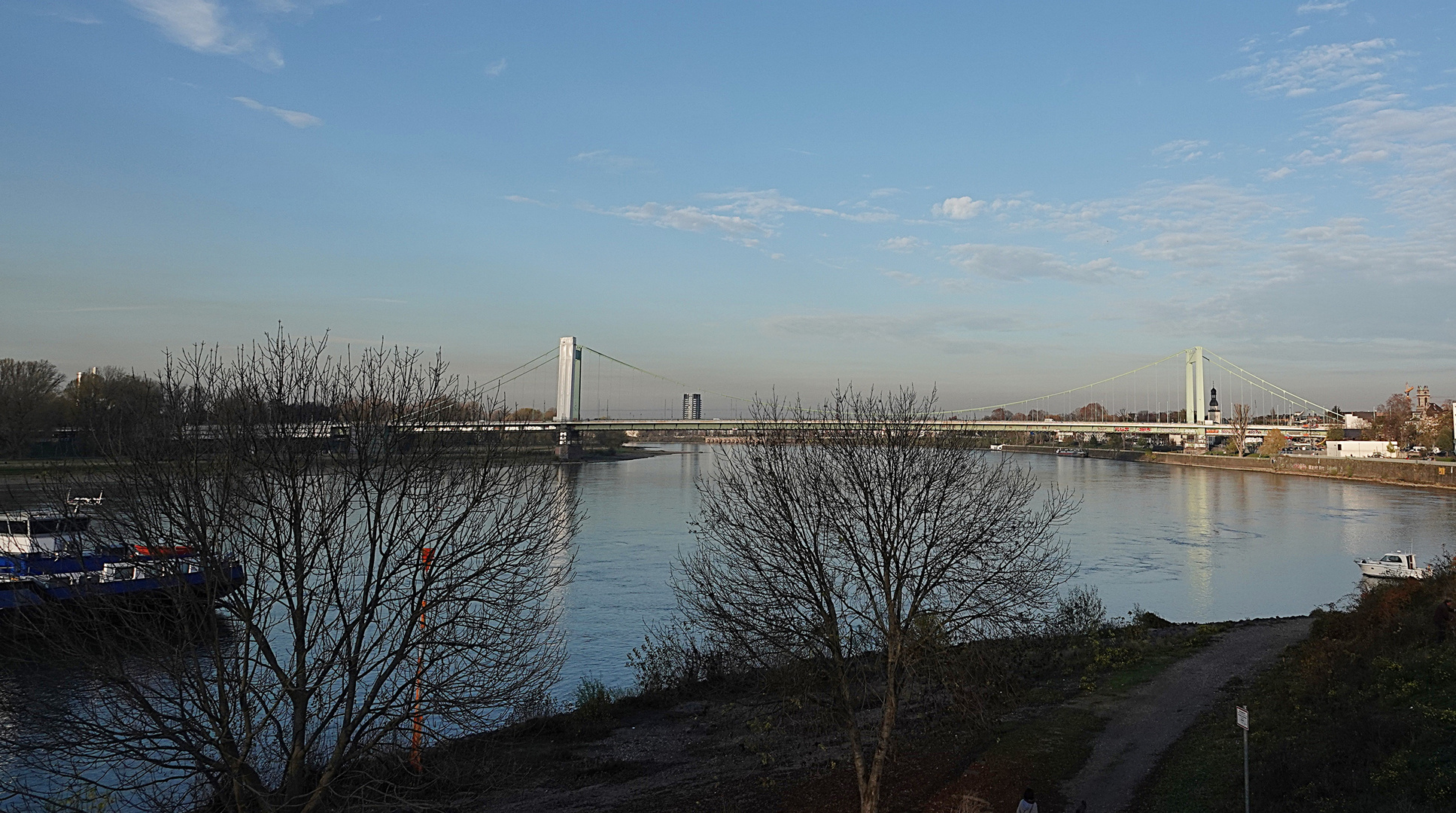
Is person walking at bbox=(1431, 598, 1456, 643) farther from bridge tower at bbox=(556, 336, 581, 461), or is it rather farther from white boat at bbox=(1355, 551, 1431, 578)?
bridge tower at bbox=(556, 336, 581, 461)

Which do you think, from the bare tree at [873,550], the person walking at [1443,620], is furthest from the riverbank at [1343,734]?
the bare tree at [873,550]

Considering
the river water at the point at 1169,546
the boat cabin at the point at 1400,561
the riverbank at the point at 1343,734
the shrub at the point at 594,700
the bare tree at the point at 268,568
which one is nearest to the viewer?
the bare tree at the point at 268,568

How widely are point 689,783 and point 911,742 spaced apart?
10.3 feet

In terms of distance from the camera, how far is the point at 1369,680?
1138cm

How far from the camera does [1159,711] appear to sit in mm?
12945

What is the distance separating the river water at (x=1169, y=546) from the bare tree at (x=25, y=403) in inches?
426

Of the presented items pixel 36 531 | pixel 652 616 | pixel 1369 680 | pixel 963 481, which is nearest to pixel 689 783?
pixel 963 481

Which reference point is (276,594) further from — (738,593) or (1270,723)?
(1270,723)

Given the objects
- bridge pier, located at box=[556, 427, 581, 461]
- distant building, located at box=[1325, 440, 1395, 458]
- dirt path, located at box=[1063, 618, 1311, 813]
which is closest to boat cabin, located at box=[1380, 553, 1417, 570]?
dirt path, located at box=[1063, 618, 1311, 813]

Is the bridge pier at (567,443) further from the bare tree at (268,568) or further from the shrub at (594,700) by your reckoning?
the bare tree at (268,568)

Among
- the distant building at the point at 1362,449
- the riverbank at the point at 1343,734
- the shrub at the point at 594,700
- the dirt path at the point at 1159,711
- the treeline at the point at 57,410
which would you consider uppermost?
the treeline at the point at 57,410

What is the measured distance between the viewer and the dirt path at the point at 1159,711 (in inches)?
394

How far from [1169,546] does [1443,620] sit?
982 inches

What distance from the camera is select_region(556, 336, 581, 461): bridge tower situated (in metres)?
76.6
